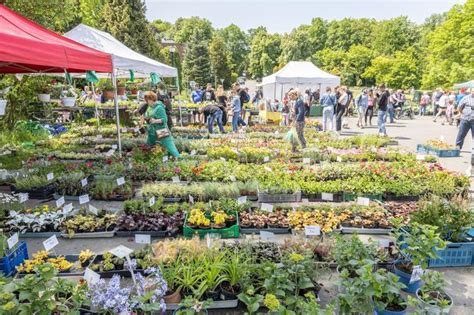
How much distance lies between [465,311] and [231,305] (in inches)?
86.2

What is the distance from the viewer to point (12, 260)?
136 inches

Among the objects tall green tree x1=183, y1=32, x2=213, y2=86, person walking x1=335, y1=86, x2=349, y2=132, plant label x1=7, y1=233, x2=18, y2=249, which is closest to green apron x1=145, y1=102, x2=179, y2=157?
plant label x1=7, y1=233, x2=18, y2=249

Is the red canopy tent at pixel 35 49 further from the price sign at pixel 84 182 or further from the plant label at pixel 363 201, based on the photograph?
the plant label at pixel 363 201

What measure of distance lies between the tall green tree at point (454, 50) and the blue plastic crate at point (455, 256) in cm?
3212

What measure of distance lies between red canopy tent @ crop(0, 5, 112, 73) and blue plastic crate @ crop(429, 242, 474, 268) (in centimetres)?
527

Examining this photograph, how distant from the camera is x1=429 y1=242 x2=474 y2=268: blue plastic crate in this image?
12.9 ft

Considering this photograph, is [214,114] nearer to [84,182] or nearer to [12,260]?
[84,182]

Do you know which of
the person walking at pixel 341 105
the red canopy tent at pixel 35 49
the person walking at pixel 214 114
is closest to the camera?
the red canopy tent at pixel 35 49

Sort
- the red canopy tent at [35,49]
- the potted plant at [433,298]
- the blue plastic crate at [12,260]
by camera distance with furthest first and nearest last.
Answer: the red canopy tent at [35,49]
the blue plastic crate at [12,260]
the potted plant at [433,298]

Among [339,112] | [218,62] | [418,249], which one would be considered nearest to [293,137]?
[339,112]

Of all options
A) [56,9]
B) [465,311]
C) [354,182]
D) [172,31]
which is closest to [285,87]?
[56,9]

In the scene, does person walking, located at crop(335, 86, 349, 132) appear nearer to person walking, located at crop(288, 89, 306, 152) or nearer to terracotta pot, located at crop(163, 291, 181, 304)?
person walking, located at crop(288, 89, 306, 152)

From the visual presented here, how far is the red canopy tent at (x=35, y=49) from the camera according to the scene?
12.8ft

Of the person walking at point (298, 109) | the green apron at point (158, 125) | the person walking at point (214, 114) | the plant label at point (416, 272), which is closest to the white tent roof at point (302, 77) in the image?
the person walking at point (214, 114)
